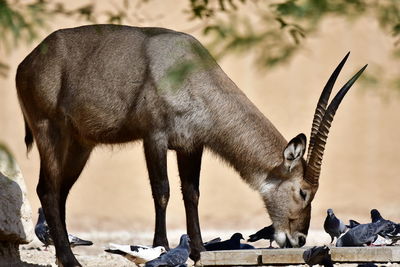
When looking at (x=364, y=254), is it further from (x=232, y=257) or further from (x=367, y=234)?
(x=232, y=257)

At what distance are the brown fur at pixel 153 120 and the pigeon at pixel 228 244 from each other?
11.4 inches

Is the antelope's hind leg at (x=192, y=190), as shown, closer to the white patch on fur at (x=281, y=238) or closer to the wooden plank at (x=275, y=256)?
the white patch on fur at (x=281, y=238)

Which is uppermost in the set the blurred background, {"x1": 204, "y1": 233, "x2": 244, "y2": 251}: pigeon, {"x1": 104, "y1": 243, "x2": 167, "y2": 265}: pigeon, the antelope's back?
the blurred background

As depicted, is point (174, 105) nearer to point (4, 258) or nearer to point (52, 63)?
point (52, 63)

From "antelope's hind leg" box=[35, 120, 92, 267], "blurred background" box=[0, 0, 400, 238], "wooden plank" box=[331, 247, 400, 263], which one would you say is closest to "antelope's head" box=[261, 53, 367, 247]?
"wooden plank" box=[331, 247, 400, 263]

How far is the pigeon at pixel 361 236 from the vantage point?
29.3 feet

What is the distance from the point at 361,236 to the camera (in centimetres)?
895

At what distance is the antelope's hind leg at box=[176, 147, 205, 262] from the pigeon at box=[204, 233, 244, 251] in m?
0.27

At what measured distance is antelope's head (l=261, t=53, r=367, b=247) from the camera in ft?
30.9

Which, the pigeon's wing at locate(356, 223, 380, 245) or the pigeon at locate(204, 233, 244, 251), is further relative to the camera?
the pigeon at locate(204, 233, 244, 251)

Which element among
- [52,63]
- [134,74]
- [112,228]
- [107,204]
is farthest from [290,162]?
[107,204]

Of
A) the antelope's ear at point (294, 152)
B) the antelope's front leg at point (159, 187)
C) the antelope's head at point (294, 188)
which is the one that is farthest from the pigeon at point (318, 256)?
the antelope's front leg at point (159, 187)

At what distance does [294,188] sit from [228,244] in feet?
2.74

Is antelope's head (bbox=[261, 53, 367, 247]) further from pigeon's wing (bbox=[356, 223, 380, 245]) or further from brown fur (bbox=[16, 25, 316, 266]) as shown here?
pigeon's wing (bbox=[356, 223, 380, 245])
